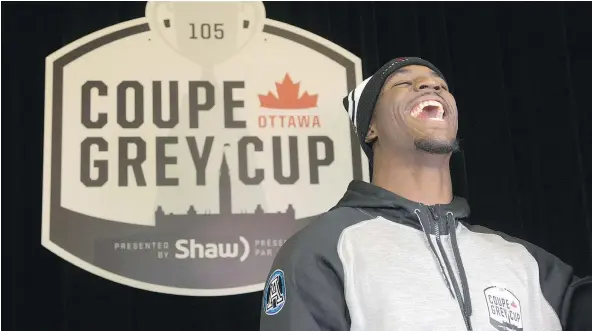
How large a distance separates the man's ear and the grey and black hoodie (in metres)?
0.14

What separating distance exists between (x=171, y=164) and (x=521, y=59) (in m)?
1.16

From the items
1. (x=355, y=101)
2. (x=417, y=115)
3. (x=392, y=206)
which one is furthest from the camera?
(x=355, y=101)

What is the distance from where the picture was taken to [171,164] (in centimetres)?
219

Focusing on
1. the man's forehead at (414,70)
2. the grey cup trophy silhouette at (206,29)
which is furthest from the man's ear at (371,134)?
the grey cup trophy silhouette at (206,29)

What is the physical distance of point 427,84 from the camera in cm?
144

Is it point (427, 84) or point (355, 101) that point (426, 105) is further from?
point (355, 101)

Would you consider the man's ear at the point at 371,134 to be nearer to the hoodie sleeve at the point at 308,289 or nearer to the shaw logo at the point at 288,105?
the hoodie sleeve at the point at 308,289

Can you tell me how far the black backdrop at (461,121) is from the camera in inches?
81.5

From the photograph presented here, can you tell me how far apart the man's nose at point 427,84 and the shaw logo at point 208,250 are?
→ 2.93 ft

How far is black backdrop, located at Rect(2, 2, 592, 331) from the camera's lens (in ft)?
6.79

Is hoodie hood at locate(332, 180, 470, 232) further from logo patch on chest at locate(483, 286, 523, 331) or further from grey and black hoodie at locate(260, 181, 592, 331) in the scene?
logo patch on chest at locate(483, 286, 523, 331)

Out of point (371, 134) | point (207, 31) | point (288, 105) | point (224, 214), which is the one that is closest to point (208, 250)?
point (224, 214)

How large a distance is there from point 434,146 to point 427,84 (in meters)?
0.14

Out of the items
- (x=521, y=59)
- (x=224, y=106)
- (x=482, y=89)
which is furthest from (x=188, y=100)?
(x=521, y=59)
